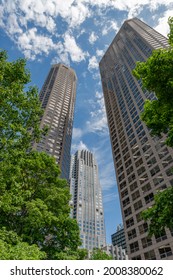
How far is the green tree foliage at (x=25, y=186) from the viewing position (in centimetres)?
854

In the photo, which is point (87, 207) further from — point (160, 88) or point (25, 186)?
point (160, 88)

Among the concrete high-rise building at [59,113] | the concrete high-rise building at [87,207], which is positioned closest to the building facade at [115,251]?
the concrete high-rise building at [87,207]

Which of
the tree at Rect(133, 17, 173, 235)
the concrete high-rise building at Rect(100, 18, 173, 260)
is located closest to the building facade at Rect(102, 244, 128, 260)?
the concrete high-rise building at Rect(100, 18, 173, 260)

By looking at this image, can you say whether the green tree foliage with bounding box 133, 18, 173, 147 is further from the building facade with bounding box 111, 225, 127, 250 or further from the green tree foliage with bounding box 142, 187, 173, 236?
the building facade with bounding box 111, 225, 127, 250

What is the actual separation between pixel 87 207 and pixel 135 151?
408 feet

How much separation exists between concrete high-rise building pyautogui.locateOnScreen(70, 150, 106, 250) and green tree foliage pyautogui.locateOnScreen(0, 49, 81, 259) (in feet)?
413

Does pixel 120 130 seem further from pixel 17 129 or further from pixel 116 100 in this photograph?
pixel 17 129

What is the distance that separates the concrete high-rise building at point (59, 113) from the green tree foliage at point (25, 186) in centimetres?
8032

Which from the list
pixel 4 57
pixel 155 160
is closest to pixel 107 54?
pixel 155 160

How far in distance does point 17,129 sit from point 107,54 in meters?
124

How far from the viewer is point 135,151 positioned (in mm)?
58062

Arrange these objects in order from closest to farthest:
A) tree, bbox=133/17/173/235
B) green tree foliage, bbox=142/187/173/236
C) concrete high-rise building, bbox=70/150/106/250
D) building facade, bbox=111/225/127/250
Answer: green tree foliage, bbox=142/187/173/236 → tree, bbox=133/17/173/235 → concrete high-rise building, bbox=70/150/106/250 → building facade, bbox=111/225/127/250

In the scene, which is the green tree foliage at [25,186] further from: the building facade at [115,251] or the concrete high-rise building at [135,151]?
the building facade at [115,251]

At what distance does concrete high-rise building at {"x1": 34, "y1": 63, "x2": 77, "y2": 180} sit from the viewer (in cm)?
10256
